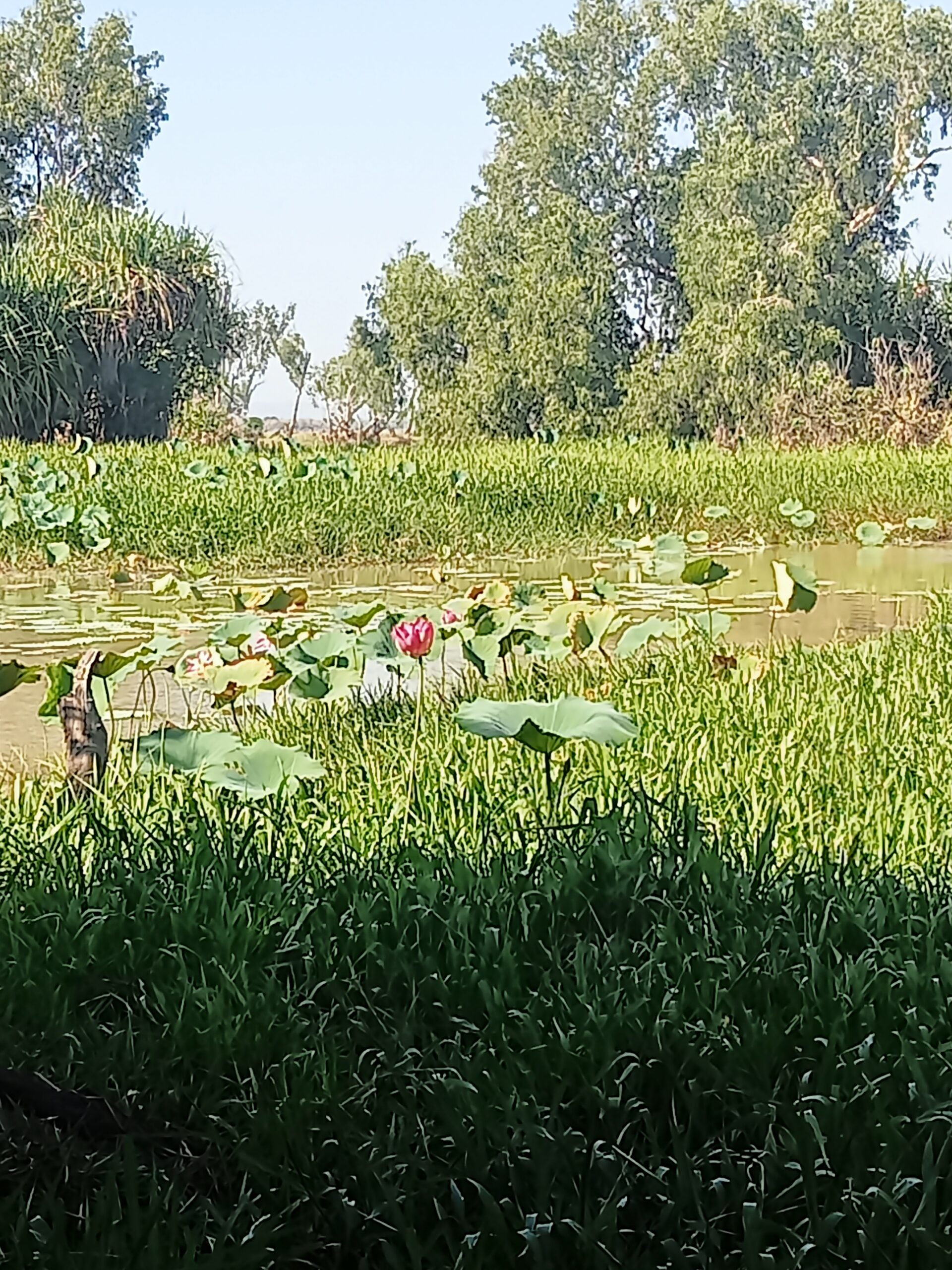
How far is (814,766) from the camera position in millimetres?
3283

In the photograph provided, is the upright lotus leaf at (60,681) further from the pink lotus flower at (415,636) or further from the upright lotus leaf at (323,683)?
the pink lotus flower at (415,636)

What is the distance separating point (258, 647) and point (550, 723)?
55.3 inches

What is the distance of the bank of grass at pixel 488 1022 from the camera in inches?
64.3

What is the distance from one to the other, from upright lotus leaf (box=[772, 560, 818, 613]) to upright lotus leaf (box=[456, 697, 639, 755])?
6.26 ft

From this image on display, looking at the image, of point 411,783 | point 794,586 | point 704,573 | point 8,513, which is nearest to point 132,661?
point 411,783

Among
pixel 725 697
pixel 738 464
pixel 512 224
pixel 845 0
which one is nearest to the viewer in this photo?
pixel 725 697

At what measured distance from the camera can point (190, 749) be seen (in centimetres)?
291

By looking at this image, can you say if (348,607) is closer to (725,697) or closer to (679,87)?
(725,697)

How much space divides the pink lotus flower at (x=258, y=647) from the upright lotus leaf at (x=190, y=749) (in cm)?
88

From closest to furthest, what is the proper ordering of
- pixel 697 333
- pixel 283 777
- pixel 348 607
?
1. pixel 283 777
2. pixel 348 607
3. pixel 697 333

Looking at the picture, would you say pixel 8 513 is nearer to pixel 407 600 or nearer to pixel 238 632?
pixel 407 600

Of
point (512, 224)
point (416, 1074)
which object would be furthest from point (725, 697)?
point (512, 224)

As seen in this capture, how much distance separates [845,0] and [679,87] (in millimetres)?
3348

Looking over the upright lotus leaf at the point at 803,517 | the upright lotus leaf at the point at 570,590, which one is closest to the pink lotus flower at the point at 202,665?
the upright lotus leaf at the point at 570,590
